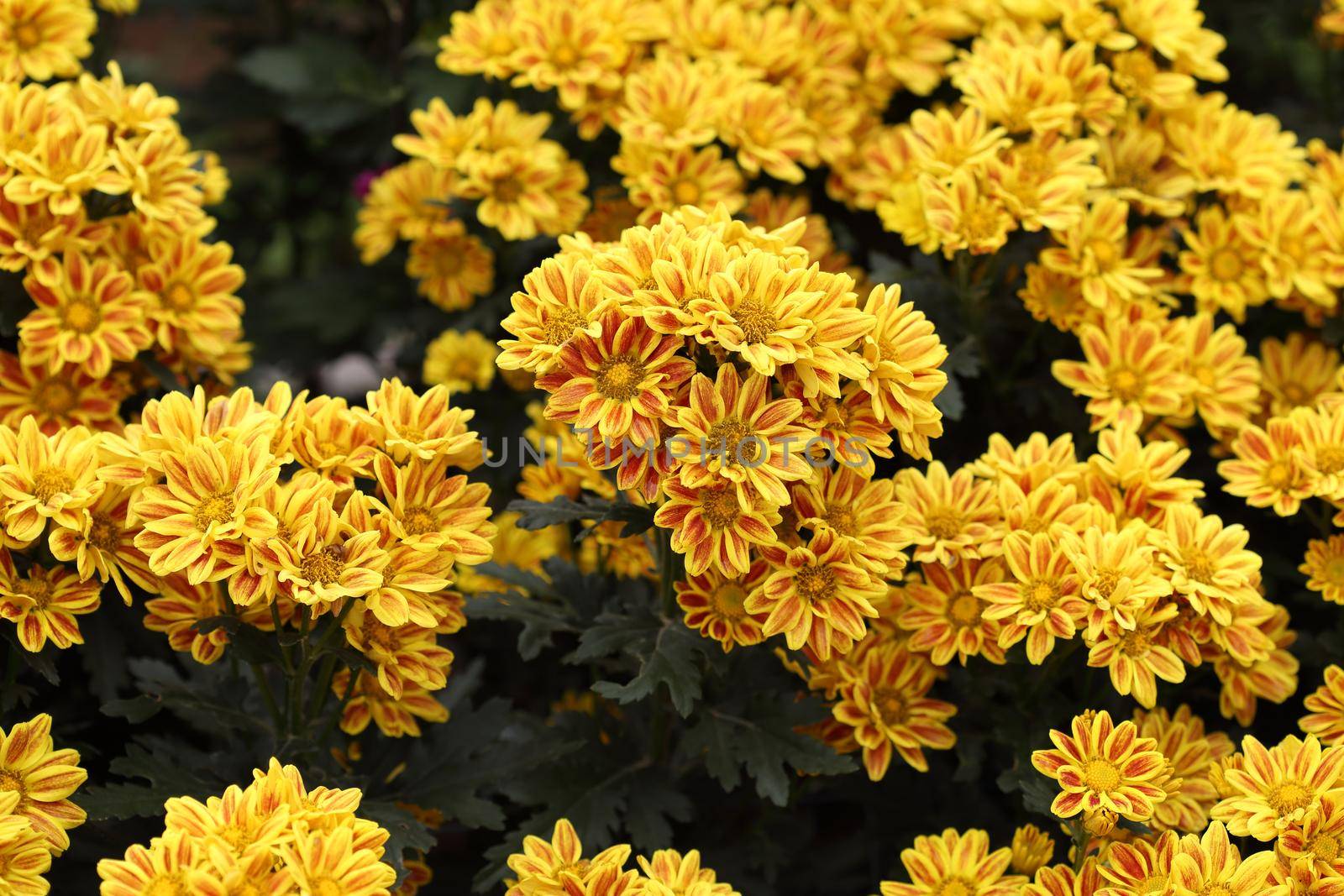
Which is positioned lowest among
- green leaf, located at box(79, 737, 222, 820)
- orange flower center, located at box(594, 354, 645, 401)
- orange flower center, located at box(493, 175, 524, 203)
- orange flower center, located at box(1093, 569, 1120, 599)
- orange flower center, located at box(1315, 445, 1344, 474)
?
green leaf, located at box(79, 737, 222, 820)

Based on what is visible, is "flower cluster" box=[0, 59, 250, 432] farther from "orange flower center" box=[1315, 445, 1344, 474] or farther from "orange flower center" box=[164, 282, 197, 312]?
"orange flower center" box=[1315, 445, 1344, 474]

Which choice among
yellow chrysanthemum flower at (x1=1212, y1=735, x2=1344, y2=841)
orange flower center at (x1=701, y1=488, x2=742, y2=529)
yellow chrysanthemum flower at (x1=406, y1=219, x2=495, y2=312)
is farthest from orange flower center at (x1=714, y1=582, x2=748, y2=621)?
yellow chrysanthemum flower at (x1=406, y1=219, x2=495, y2=312)

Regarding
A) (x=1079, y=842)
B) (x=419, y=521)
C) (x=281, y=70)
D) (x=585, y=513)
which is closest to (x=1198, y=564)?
(x=1079, y=842)

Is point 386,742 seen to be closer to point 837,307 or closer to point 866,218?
point 837,307

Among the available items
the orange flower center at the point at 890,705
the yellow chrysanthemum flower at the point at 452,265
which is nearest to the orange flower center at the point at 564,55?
the yellow chrysanthemum flower at the point at 452,265

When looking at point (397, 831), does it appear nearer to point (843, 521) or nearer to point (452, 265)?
point (843, 521)

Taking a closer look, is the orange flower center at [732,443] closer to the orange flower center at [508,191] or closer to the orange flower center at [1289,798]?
the orange flower center at [1289,798]
